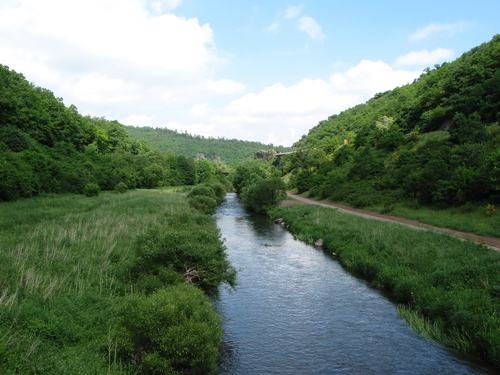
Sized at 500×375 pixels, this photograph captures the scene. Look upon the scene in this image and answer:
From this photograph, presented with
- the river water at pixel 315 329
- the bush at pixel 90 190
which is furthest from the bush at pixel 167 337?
the bush at pixel 90 190

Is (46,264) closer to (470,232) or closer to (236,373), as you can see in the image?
(236,373)

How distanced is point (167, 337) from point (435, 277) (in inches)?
606

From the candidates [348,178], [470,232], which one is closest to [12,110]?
[348,178]

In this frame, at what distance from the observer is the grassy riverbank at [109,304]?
13039 millimetres

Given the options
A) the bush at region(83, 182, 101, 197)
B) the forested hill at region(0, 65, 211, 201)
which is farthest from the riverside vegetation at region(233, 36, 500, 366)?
the forested hill at region(0, 65, 211, 201)

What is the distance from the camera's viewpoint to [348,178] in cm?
7838

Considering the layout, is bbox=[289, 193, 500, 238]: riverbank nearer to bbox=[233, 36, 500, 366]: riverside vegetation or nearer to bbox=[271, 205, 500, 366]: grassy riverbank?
bbox=[233, 36, 500, 366]: riverside vegetation

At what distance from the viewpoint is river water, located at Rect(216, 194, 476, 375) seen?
52.0ft

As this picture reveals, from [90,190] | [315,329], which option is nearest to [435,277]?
[315,329]

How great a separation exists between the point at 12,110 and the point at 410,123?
7585 centimetres

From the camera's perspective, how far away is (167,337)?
1334 centimetres

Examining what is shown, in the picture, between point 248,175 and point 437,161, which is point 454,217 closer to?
point 437,161

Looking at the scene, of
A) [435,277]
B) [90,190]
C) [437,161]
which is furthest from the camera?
[90,190]

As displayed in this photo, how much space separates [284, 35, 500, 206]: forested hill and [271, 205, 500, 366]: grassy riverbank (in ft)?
35.2
